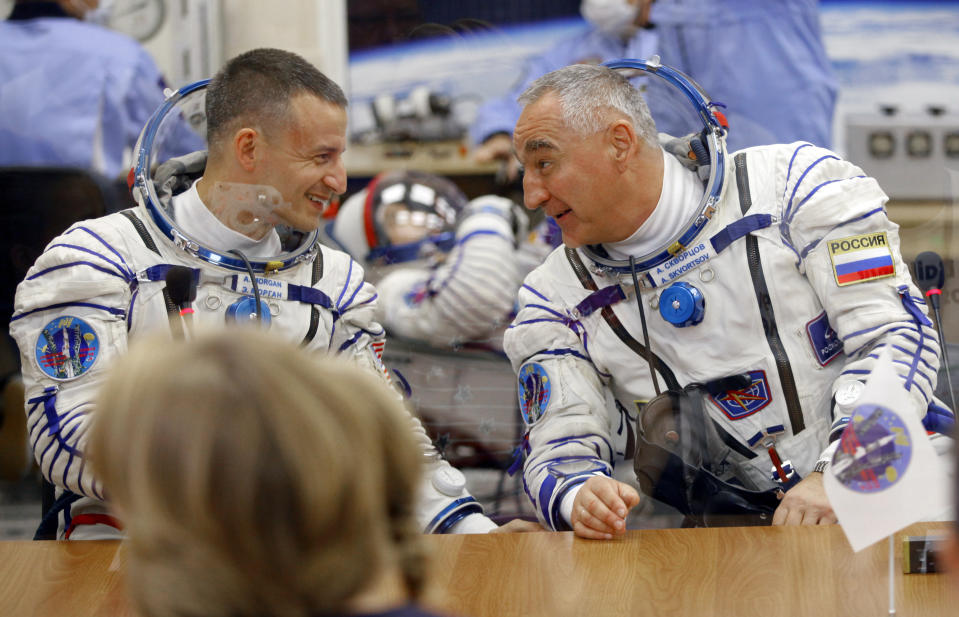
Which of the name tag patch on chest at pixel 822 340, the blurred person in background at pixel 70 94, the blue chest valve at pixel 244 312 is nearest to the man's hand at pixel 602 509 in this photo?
the name tag patch on chest at pixel 822 340

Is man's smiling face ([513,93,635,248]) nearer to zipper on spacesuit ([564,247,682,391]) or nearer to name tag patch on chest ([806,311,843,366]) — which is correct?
zipper on spacesuit ([564,247,682,391])

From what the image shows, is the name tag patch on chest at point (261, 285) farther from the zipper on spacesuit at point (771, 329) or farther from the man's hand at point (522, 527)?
the zipper on spacesuit at point (771, 329)

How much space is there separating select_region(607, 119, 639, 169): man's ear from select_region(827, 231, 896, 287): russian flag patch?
0.40m

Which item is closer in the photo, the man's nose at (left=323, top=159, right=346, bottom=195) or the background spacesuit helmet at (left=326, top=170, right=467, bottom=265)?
the man's nose at (left=323, top=159, right=346, bottom=195)

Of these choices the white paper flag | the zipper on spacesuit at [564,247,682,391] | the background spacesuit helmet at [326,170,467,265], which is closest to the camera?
the white paper flag

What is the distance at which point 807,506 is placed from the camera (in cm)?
164

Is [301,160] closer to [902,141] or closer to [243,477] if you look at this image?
[243,477]

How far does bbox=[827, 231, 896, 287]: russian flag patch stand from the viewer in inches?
70.0

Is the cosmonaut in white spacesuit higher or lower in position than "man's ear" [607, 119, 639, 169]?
lower

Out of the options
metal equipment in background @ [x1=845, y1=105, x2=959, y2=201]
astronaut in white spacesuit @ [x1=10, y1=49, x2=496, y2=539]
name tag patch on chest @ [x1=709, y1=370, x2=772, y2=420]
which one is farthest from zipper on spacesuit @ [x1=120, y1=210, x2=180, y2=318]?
metal equipment in background @ [x1=845, y1=105, x2=959, y2=201]

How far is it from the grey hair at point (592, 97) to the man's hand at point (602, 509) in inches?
27.1

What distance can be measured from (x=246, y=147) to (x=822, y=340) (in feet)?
3.55

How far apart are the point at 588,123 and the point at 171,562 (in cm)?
139

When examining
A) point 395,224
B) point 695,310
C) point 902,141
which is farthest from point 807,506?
point 902,141
